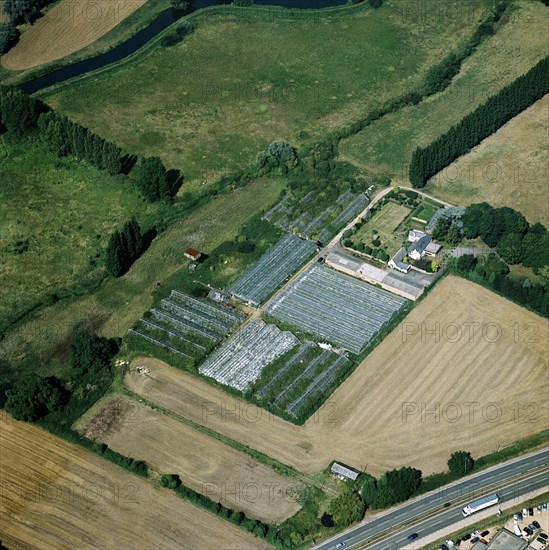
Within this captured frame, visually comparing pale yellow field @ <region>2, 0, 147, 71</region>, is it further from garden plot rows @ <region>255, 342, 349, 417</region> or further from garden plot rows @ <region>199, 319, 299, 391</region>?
garden plot rows @ <region>255, 342, 349, 417</region>

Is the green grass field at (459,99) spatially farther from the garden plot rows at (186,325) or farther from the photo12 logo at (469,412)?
the garden plot rows at (186,325)

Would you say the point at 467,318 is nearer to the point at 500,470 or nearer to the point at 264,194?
the point at 500,470

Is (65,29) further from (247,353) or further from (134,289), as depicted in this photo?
(247,353)

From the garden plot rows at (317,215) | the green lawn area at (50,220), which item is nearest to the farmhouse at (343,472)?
the garden plot rows at (317,215)

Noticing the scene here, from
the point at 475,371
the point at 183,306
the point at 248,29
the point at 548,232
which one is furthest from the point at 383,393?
the point at 248,29

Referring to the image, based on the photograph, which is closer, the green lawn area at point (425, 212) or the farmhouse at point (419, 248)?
the farmhouse at point (419, 248)

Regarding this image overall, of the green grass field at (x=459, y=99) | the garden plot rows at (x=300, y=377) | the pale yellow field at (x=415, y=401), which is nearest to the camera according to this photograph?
the pale yellow field at (x=415, y=401)

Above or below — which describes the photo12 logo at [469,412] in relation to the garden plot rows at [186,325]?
below
